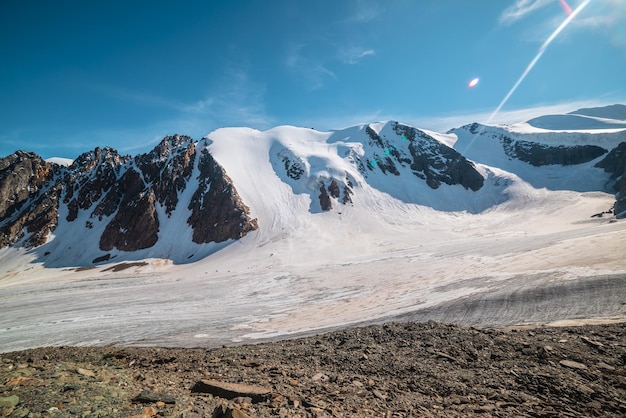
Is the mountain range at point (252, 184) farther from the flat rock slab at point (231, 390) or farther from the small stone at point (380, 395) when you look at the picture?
the small stone at point (380, 395)

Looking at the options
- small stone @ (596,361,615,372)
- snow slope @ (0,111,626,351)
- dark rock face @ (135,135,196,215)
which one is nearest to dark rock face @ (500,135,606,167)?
snow slope @ (0,111,626,351)

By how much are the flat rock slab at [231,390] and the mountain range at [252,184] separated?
2244 inches

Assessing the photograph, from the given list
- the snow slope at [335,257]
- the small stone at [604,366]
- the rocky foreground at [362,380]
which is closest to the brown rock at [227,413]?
the rocky foreground at [362,380]

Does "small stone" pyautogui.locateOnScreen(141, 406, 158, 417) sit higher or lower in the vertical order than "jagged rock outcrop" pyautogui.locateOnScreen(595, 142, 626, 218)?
lower

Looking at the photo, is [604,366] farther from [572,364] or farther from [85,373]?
[85,373]

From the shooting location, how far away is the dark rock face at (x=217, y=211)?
6550 centimetres

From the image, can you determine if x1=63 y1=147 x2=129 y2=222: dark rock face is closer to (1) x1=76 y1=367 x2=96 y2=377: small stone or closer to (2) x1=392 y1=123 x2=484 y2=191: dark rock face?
(1) x1=76 y1=367 x2=96 y2=377: small stone

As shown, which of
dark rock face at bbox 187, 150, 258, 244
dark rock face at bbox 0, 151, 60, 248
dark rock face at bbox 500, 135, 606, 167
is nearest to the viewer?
dark rock face at bbox 187, 150, 258, 244

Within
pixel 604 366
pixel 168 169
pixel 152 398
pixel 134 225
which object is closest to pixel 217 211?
pixel 134 225

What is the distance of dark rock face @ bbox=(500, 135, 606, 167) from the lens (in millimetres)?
96225

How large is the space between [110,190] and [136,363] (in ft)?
311

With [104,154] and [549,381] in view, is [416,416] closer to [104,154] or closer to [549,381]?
[549,381]

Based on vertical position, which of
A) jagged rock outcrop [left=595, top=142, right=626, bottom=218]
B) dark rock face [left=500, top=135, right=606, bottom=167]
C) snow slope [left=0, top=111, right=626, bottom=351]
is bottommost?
snow slope [left=0, top=111, right=626, bottom=351]

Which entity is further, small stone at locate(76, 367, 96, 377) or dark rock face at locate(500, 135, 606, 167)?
dark rock face at locate(500, 135, 606, 167)
